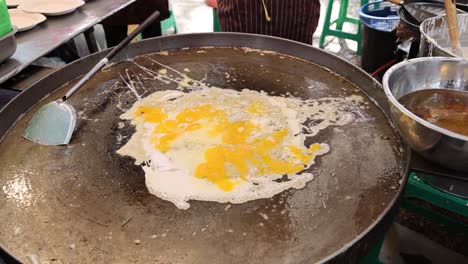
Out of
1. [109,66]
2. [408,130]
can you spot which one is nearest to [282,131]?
[408,130]

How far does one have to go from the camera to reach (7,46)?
1.91 metres

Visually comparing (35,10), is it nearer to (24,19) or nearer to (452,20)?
(24,19)

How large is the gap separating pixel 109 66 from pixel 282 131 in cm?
103

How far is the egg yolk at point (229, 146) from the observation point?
1371 millimetres

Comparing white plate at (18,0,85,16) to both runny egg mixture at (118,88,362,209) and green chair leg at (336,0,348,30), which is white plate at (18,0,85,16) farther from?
green chair leg at (336,0,348,30)

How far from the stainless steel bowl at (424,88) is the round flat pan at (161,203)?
0.51ft

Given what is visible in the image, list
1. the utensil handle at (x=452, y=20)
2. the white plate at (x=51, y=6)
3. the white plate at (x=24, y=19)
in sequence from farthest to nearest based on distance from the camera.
Answer: the white plate at (x=51, y=6)
the white plate at (x=24, y=19)
the utensil handle at (x=452, y=20)

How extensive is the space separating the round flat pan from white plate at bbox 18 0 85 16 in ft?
3.40

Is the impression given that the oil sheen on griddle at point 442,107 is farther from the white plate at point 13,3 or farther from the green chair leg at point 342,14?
the green chair leg at point 342,14

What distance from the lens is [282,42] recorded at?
2072 millimetres

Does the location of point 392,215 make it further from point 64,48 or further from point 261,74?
point 64,48

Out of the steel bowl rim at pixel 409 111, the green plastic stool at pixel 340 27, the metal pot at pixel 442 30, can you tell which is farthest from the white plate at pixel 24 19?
the green plastic stool at pixel 340 27

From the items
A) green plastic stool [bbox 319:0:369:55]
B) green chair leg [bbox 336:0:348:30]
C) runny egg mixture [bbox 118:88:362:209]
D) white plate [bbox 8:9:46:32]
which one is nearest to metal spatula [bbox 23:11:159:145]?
runny egg mixture [bbox 118:88:362:209]

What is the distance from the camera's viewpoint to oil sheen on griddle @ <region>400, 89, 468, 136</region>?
136 cm
